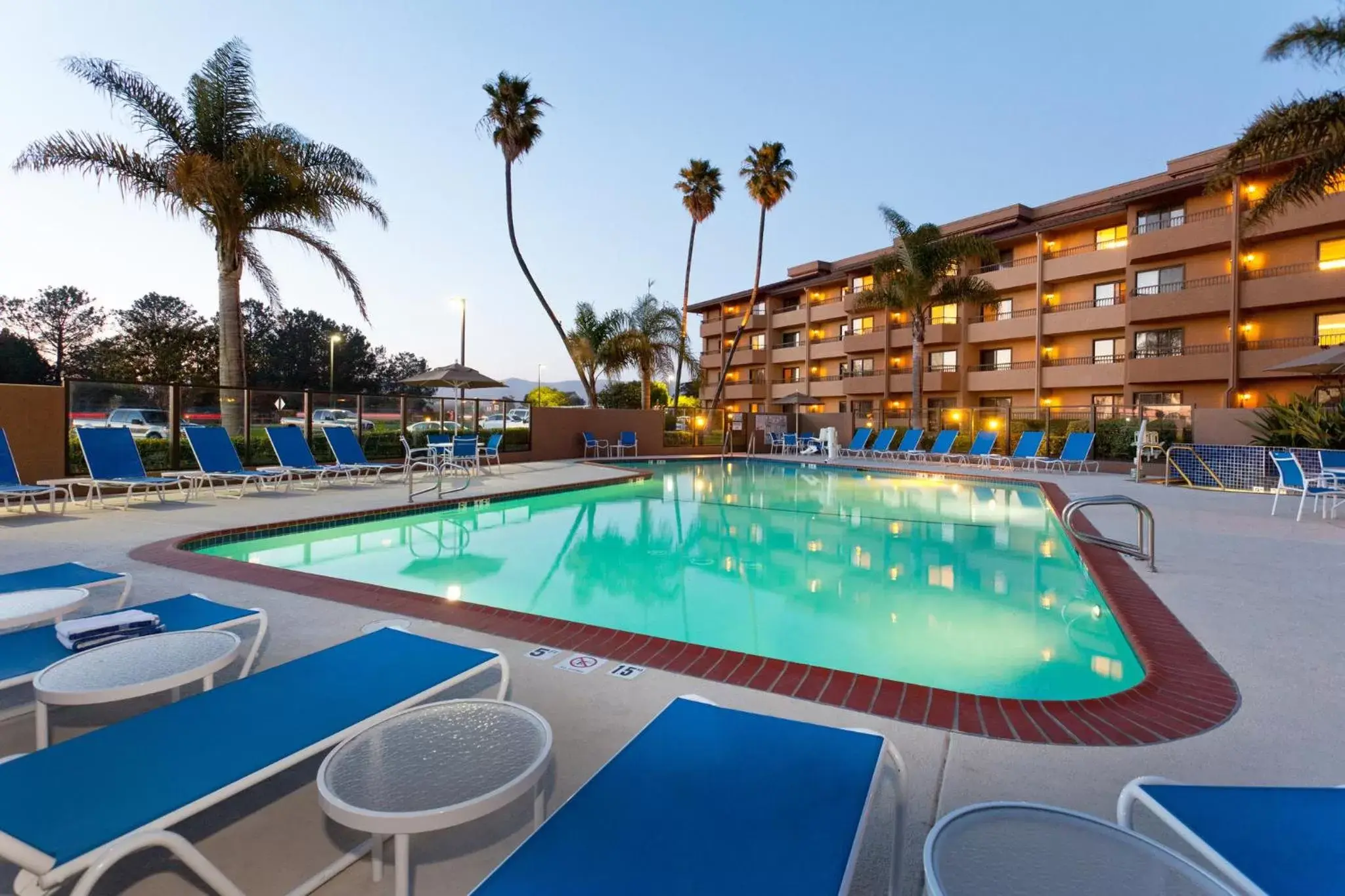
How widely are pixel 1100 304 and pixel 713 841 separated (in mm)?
31620

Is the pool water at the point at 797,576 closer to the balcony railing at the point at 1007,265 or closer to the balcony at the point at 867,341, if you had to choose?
the balcony railing at the point at 1007,265

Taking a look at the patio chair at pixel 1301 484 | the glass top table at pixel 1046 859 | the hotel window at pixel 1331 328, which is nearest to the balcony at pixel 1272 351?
the hotel window at pixel 1331 328

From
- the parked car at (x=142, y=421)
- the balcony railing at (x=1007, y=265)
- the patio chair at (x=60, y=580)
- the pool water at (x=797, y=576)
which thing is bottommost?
the pool water at (x=797, y=576)

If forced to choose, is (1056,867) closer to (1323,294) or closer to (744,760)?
(744,760)

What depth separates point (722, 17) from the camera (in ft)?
77.7

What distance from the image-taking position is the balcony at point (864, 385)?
34.2 meters

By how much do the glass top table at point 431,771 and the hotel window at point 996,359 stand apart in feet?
105

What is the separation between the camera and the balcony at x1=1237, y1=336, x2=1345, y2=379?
68.5ft

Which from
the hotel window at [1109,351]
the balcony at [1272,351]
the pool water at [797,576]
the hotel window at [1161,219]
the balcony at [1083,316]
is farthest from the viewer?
the hotel window at [1109,351]

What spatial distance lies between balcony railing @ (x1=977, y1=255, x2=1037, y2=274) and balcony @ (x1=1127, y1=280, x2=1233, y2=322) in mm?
4900

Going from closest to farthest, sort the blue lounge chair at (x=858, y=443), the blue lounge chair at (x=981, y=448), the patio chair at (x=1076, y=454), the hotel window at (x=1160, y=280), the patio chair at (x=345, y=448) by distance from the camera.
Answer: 1. the patio chair at (x=345, y=448)
2. the patio chair at (x=1076, y=454)
3. the blue lounge chair at (x=981, y=448)
4. the blue lounge chair at (x=858, y=443)
5. the hotel window at (x=1160, y=280)

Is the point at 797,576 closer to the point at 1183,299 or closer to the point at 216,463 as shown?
the point at 216,463

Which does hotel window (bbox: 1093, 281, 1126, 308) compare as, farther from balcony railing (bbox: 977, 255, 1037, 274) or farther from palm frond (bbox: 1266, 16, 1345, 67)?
palm frond (bbox: 1266, 16, 1345, 67)

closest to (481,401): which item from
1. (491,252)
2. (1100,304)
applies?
(491,252)
